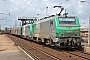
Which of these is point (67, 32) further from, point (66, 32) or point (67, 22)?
point (67, 22)

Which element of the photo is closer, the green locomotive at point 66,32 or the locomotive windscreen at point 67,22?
the green locomotive at point 66,32

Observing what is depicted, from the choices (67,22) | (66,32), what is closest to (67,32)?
(66,32)

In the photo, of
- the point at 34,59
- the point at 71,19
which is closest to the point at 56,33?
the point at 71,19

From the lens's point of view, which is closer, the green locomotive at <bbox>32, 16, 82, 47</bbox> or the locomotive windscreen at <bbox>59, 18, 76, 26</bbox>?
the green locomotive at <bbox>32, 16, 82, 47</bbox>

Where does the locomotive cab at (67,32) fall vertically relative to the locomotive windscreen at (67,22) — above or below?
below

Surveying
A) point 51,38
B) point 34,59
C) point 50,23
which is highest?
point 50,23

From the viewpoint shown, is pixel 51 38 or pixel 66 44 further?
pixel 51 38

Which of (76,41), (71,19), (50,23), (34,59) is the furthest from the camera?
(50,23)

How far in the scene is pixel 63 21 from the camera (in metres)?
19.4

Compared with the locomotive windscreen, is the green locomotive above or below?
below

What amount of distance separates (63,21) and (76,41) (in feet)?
7.41

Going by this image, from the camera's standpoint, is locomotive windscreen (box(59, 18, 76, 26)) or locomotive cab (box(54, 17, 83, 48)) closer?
locomotive cab (box(54, 17, 83, 48))

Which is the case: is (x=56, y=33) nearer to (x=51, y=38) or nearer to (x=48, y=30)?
(x=51, y=38)

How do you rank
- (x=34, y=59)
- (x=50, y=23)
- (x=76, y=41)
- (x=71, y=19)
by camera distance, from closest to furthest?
(x=34, y=59), (x=76, y=41), (x=71, y=19), (x=50, y=23)
